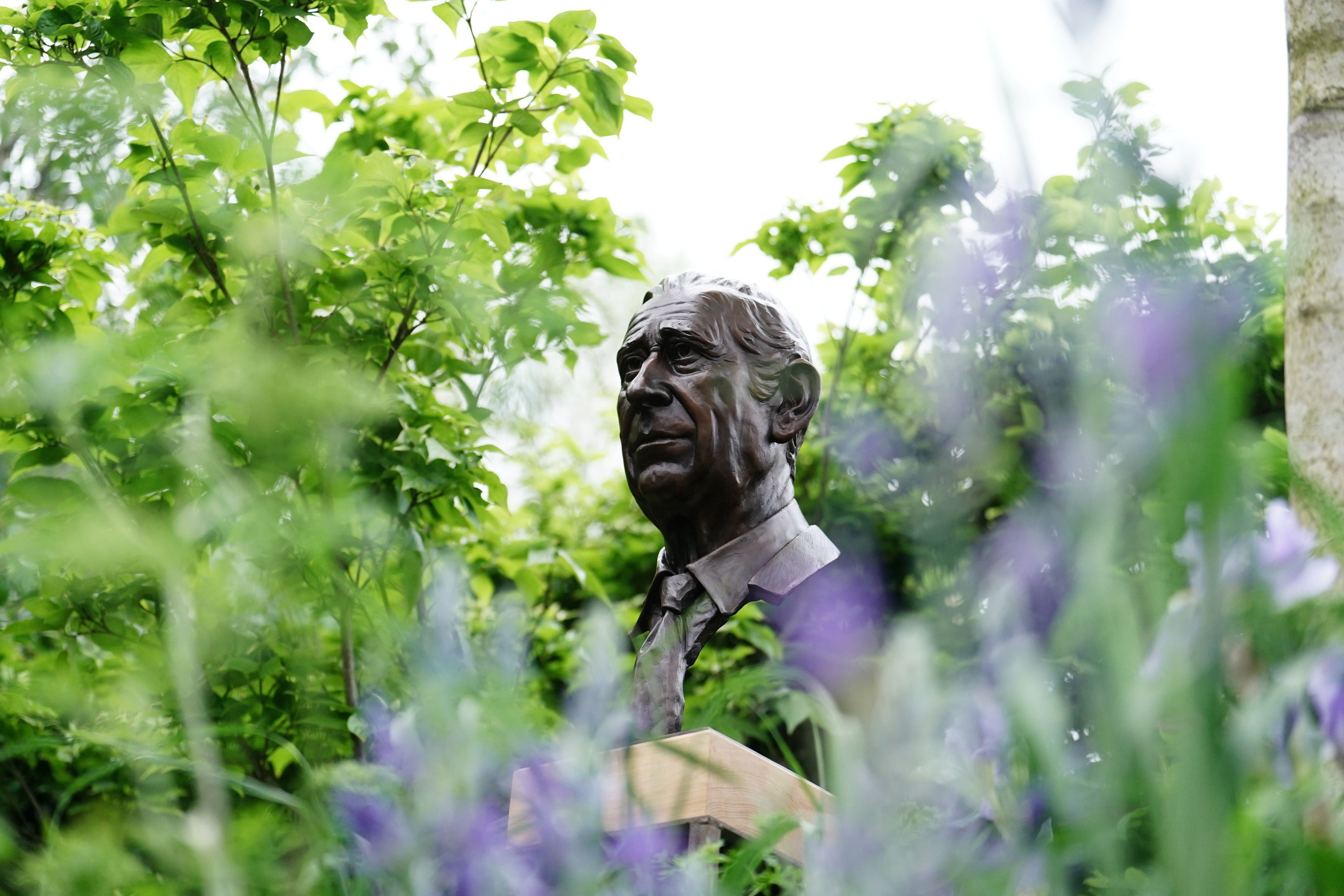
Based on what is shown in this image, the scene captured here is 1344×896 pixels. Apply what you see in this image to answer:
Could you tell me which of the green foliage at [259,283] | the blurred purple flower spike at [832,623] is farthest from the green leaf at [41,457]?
the blurred purple flower spike at [832,623]

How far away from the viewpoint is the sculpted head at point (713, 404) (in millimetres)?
2381

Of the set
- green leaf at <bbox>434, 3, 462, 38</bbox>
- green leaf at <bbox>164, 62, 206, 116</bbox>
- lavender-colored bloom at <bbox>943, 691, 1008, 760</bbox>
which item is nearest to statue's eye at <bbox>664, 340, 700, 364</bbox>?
green leaf at <bbox>434, 3, 462, 38</bbox>

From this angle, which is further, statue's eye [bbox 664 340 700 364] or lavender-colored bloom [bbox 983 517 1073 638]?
statue's eye [bbox 664 340 700 364]

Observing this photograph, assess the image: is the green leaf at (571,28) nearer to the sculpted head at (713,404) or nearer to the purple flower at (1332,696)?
the sculpted head at (713,404)

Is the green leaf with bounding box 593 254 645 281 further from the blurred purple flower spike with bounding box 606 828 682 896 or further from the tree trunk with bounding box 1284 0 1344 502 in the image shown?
the blurred purple flower spike with bounding box 606 828 682 896

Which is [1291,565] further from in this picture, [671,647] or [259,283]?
[259,283]

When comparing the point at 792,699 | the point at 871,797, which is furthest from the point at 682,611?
the point at 871,797

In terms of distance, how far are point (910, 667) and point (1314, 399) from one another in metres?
2.09

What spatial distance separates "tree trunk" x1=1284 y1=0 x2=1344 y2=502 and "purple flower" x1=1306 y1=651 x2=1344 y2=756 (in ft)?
5.26

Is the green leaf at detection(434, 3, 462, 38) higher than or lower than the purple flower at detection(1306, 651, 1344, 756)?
higher

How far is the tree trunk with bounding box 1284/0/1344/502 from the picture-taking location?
220 centimetres

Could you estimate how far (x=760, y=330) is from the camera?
8.18 ft

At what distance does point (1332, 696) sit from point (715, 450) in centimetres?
178

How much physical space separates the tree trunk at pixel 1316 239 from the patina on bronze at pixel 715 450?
35.4 inches
